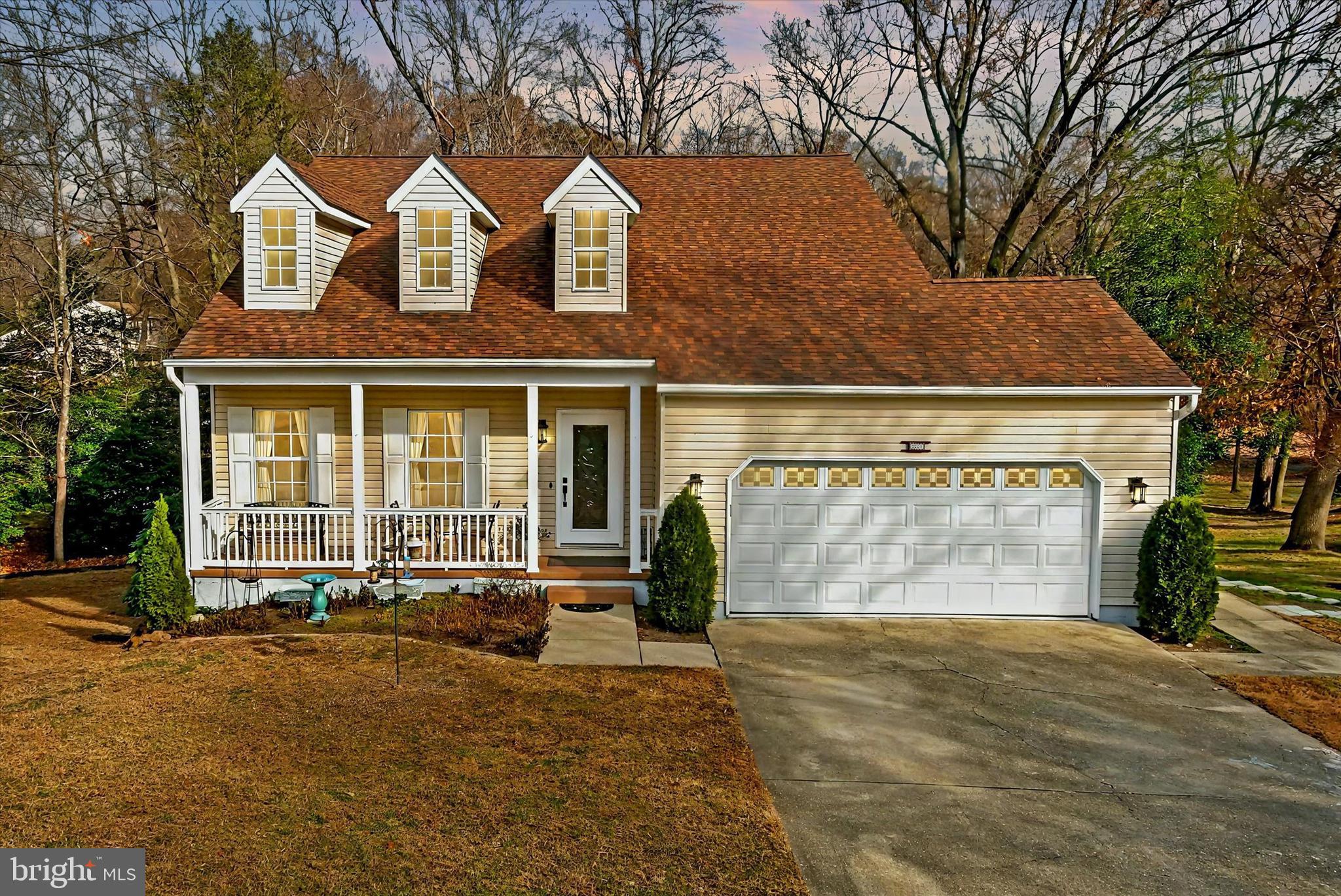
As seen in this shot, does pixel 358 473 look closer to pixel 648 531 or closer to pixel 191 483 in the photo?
pixel 191 483

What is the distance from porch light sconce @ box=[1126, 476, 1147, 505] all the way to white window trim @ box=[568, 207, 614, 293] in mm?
8210

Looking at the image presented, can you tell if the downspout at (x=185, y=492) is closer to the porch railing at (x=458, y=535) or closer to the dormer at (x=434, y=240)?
the porch railing at (x=458, y=535)

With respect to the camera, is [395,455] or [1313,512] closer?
[395,455]

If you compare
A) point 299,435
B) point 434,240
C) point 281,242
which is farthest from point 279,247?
point 299,435

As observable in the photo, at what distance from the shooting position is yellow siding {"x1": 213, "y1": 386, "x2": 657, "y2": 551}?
43.7 feet

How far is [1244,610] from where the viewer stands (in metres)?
12.6

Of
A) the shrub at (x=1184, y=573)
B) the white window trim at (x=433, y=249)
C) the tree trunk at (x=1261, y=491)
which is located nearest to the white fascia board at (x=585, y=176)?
the white window trim at (x=433, y=249)

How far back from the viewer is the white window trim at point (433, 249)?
42.7 ft

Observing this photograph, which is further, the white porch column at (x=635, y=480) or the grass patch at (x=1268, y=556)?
the grass patch at (x=1268, y=556)

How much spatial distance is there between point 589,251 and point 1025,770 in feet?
31.3

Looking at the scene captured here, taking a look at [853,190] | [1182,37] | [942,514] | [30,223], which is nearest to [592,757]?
[942,514]

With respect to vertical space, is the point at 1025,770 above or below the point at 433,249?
below

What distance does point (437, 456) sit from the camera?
1345 centimetres

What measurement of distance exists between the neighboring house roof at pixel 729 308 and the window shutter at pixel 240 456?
1.54 meters
